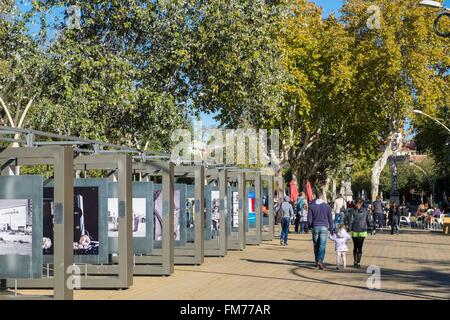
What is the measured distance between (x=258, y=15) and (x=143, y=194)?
9160mm

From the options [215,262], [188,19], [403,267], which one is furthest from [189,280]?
[188,19]

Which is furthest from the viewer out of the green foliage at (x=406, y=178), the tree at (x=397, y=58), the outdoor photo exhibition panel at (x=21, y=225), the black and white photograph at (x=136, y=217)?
the green foliage at (x=406, y=178)

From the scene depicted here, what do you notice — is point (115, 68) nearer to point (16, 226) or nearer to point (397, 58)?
point (16, 226)

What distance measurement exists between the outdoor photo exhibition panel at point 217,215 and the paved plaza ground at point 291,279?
1.72 ft

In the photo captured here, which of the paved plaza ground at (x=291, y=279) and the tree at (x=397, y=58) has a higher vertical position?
the tree at (x=397, y=58)

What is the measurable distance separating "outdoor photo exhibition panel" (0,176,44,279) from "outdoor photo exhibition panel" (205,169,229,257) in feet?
32.0

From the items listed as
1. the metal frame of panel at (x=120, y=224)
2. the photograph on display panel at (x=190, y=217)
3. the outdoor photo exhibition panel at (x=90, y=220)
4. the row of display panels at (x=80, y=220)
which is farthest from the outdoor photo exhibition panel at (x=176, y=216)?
the outdoor photo exhibition panel at (x=90, y=220)

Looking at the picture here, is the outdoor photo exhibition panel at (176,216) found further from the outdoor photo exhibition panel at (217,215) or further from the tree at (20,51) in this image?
the tree at (20,51)

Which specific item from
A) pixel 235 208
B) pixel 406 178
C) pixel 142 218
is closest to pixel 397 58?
pixel 235 208

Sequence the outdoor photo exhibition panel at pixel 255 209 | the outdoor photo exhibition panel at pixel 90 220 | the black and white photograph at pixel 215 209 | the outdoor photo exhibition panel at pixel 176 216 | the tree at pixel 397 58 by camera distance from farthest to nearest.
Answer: the tree at pixel 397 58, the outdoor photo exhibition panel at pixel 255 209, the black and white photograph at pixel 215 209, the outdoor photo exhibition panel at pixel 176 216, the outdoor photo exhibition panel at pixel 90 220

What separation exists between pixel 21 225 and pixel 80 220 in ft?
8.75

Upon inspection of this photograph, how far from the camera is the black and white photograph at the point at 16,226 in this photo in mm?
10898
